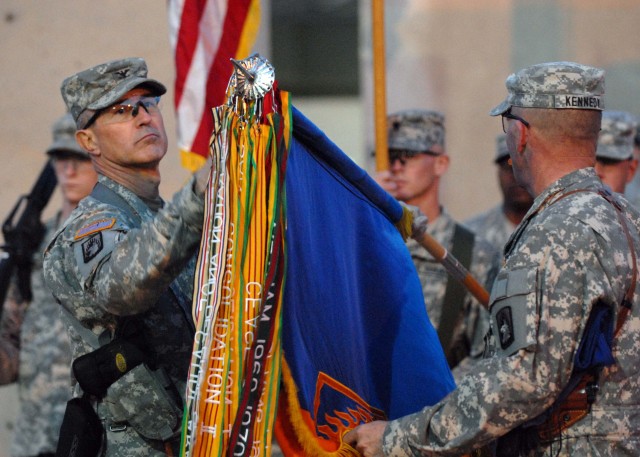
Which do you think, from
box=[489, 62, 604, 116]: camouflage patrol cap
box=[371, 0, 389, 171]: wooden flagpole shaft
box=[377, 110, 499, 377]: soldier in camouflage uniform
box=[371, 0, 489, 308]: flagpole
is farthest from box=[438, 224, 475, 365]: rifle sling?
box=[489, 62, 604, 116]: camouflage patrol cap

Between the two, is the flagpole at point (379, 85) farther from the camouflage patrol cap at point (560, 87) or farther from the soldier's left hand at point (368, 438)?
the camouflage patrol cap at point (560, 87)

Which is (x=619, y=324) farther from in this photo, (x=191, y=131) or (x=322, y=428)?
(x=191, y=131)

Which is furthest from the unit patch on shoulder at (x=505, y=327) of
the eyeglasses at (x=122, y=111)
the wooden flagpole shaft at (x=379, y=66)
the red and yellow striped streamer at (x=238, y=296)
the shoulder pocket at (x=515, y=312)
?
the wooden flagpole shaft at (x=379, y=66)

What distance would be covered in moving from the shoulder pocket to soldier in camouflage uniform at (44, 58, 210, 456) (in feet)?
2.81

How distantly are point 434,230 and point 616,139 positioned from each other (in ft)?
3.52

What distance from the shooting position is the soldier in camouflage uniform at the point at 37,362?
5961 millimetres

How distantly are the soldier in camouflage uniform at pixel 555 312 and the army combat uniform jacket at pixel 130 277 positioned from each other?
2.36ft

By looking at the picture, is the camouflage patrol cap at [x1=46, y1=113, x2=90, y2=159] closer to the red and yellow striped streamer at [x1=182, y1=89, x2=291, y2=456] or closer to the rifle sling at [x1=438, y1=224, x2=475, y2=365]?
the rifle sling at [x1=438, y1=224, x2=475, y2=365]

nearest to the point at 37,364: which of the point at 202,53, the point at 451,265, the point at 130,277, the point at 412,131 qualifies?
the point at 202,53

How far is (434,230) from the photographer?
5.89m

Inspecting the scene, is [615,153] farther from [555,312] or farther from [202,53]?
[555,312]

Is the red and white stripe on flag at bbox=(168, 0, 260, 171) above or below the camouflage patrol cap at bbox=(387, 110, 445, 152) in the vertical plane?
above

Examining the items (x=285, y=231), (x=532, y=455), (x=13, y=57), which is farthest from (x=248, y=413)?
(x=13, y=57)

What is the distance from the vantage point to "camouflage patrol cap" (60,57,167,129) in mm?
4207
